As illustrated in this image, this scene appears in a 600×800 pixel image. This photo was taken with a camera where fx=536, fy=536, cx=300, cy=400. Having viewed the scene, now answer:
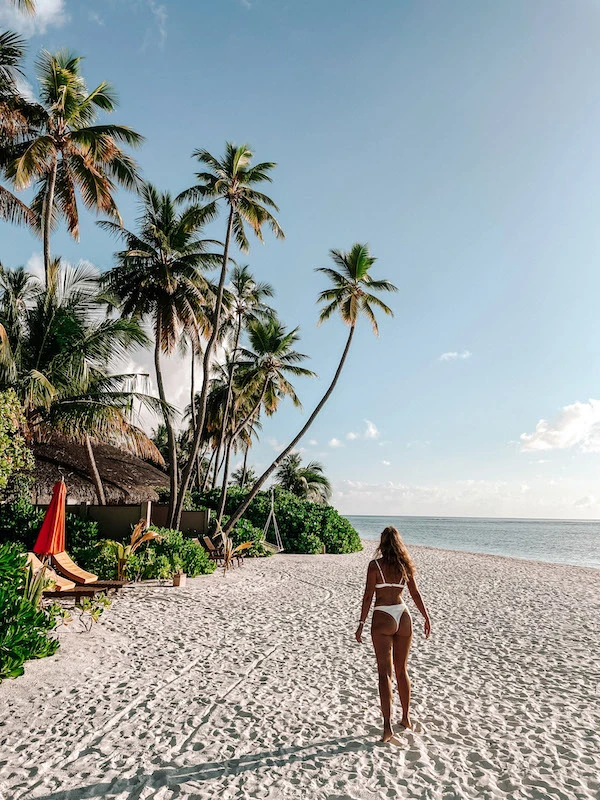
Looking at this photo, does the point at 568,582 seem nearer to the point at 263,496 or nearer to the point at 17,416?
the point at 263,496

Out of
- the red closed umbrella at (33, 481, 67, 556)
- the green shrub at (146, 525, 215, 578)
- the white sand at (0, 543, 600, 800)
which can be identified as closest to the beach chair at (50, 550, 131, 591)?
the red closed umbrella at (33, 481, 67, 556)

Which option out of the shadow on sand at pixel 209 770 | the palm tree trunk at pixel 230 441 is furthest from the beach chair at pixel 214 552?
the shadow on sand at pixel 209 770

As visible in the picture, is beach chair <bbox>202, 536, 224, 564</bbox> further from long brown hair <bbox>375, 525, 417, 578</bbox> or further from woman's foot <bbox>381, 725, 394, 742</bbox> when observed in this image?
long brown hair <bbox>375, 525, 417, 578</bbox>

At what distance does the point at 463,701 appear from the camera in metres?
4.95

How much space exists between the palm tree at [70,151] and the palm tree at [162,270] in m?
1.55

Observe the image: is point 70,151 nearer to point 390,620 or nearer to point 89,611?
point 89,611

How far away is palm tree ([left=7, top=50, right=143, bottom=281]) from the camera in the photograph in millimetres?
13055

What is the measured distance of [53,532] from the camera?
337 inches

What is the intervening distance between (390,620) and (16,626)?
3682 mm

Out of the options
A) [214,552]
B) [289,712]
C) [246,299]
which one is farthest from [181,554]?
[246,299]

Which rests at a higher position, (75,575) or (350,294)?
(350,294)

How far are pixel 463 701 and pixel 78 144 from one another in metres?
15.1

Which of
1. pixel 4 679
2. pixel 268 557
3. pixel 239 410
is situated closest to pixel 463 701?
pixel 4 679

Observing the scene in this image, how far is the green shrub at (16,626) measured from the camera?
4996 mm
